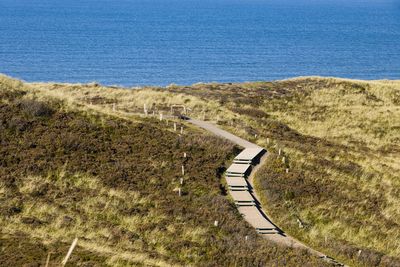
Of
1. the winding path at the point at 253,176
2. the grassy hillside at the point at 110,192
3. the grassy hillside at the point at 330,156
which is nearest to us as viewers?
the grassy hillside at the point at 110,192

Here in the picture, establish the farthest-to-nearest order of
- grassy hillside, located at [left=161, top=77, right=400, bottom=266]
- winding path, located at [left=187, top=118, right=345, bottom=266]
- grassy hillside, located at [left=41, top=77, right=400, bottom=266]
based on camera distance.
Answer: grassy hillside, located at [left=41, top=77, right=400, bottom=266], grassy hillside, located at [left=161, top=77, right=400, bottom=266], winding path, located at [left=187, top=118, right=345, bottom=266]

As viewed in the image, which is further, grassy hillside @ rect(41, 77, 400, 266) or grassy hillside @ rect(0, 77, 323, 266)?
grassy hillside @ rect(41, 77, 400, 266)

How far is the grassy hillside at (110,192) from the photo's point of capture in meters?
26.9

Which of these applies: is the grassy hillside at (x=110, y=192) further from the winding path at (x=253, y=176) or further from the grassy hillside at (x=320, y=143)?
the grassy hillside at (x=320, y=143)

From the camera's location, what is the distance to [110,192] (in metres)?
35.0

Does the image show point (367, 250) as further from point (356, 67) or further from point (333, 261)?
point (356, 67)

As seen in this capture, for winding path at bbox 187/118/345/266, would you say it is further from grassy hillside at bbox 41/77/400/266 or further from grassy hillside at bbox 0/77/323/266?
grassy hillside at bbox 0/77/323/266

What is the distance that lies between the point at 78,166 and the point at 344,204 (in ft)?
53.8

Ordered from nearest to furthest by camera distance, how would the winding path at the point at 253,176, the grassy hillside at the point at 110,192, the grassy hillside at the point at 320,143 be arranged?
the grassy hillside at the point at 110,192, the winding path at the point at 253,176, the grassy hillside at the point at 320,143

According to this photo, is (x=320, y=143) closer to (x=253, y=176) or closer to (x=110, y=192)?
(x=253, y=176)

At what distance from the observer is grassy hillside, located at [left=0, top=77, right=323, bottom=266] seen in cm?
2691

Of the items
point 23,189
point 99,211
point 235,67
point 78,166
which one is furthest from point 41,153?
point 235,67

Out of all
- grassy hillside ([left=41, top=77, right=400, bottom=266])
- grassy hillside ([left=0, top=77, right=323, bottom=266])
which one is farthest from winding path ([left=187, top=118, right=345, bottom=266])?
grassy hillside ([left=0, top=77, right=323, bottom=266])

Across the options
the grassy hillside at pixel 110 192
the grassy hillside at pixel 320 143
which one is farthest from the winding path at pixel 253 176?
the grassy hillside at pixel 110 192
